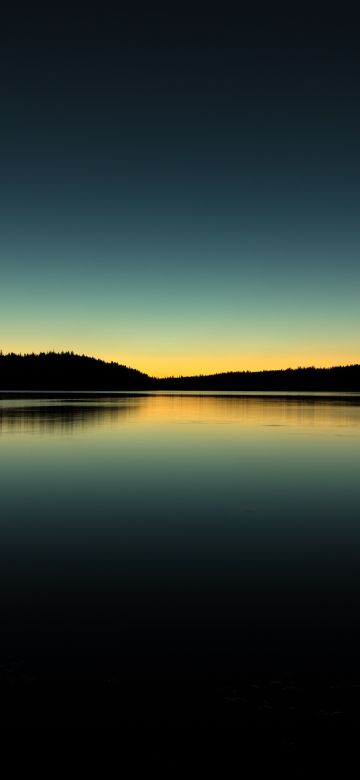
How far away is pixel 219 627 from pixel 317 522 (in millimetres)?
7325

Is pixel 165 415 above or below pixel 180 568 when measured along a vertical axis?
above

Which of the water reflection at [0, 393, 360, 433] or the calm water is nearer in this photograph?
the calm water

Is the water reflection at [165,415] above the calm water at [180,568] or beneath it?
above

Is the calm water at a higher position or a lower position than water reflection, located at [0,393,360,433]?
lower

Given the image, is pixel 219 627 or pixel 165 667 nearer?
pixel 165 667

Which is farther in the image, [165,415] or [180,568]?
[165,415]

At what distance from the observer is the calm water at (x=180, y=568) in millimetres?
6840

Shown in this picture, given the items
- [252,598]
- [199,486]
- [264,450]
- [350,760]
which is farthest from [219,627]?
[264,450]

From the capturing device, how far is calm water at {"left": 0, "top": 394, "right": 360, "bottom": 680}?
684 centimetres

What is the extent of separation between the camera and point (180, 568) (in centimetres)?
1045

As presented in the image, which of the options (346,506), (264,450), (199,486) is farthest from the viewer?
(264,450)

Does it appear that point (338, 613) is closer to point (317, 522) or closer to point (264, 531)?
point (264, 531)

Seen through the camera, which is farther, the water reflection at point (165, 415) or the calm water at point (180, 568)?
the water reflection at point (165, 415)

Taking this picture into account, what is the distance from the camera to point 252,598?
8.85 metres
